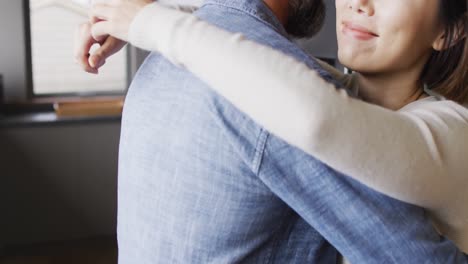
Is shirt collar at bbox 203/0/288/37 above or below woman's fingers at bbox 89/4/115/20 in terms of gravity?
above

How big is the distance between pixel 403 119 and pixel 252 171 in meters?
0.19

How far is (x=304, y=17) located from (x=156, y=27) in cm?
42

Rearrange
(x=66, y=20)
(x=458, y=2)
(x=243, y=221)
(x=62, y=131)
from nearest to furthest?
(x=243, y=221), (x=458, y=2), (x=62, y=131), (x=66, y=20)

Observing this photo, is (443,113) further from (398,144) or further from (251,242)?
(251,242)

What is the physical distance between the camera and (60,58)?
3629 millimetres

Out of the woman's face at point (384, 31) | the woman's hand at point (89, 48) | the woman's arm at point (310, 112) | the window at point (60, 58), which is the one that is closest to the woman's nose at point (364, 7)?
the woman's face at point (384, 31)

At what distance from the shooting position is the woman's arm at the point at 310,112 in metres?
0.61

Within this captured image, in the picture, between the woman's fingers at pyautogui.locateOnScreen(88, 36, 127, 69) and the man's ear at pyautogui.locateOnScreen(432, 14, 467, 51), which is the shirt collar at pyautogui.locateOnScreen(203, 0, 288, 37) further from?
the man's ear at pyautogui.locateOnScreen(432, 14, 467, 51)

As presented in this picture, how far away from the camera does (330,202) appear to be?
2.18 ft

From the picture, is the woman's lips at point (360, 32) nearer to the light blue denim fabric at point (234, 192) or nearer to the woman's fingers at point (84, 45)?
the light blue denim fabric at point (234, 192)

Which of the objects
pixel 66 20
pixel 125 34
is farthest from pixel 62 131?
pixel 125 34

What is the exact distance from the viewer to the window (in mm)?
3521

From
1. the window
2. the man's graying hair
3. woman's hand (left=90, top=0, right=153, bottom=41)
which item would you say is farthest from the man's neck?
the window

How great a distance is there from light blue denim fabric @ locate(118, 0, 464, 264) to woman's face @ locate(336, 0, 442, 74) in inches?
6.2
